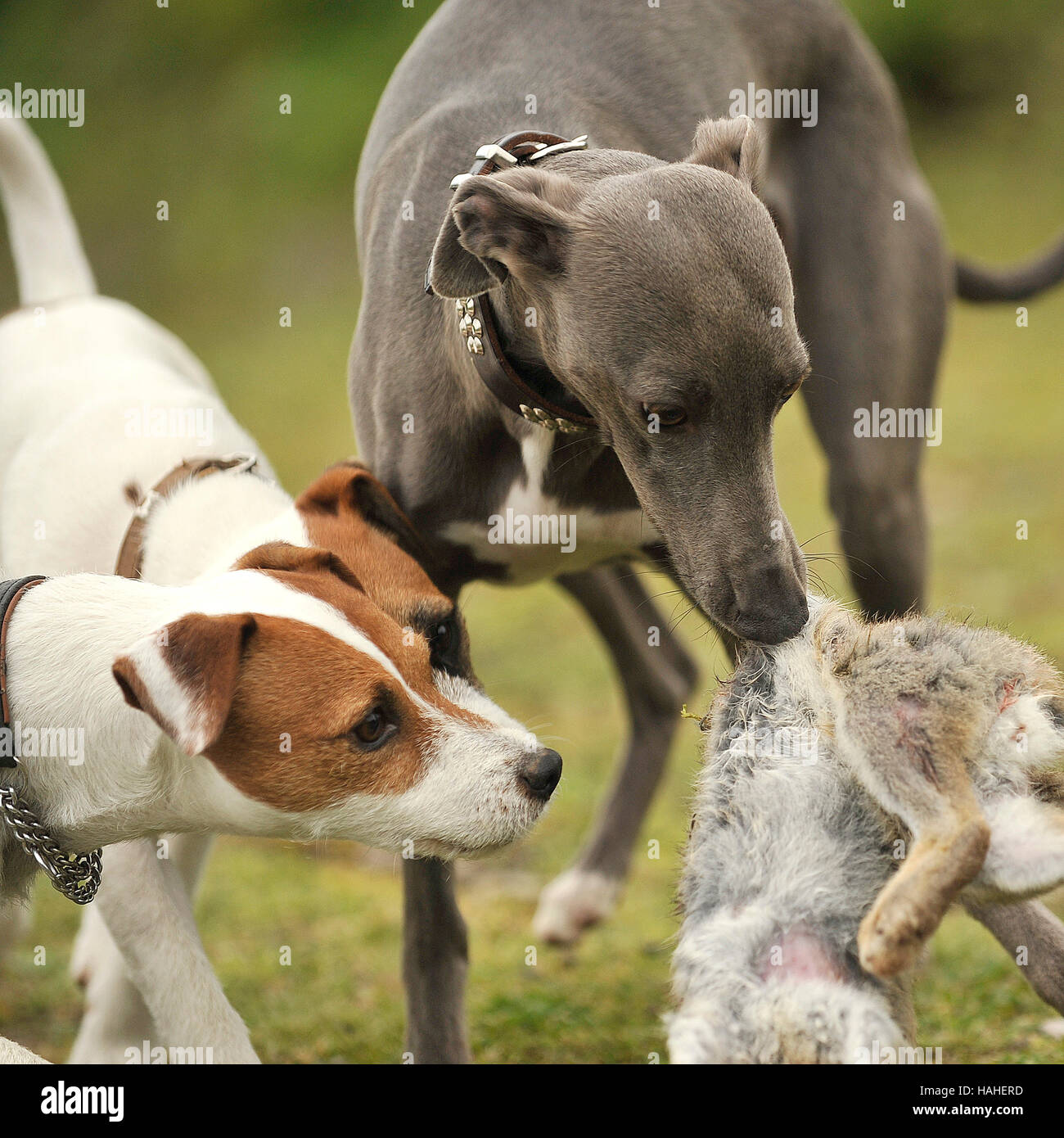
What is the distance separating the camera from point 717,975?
2166 millimetres

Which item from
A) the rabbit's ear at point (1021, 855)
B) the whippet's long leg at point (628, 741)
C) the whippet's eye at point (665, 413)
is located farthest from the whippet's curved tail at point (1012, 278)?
the rabbit's ear at point (1021, 855)

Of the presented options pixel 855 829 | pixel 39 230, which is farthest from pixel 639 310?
pixel 39 230

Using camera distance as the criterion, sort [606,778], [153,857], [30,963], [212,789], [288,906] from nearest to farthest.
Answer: [212,789] → [153,857] → [30,963] → [288,906] → [606,778]

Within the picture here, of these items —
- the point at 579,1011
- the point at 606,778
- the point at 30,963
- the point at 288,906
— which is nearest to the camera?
the point at 579,1011

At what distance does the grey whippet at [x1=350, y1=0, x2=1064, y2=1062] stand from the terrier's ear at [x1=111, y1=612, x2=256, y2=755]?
32.5 inches

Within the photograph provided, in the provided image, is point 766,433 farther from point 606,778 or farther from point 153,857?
point 606,778

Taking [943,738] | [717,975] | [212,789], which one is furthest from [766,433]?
[212,789]

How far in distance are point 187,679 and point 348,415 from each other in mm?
8204

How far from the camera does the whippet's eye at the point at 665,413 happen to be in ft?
8.30

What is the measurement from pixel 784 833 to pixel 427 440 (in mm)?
1186

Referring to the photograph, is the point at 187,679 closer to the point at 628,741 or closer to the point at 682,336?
the point at 682,336

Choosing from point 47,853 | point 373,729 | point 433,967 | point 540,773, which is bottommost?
point 433,967

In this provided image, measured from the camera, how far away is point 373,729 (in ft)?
8.10

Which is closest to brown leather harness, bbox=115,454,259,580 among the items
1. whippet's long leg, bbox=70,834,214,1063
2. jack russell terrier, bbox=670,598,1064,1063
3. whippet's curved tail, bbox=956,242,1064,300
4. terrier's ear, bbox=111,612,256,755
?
whippet's long leg, bbox=70,834,214,1063
